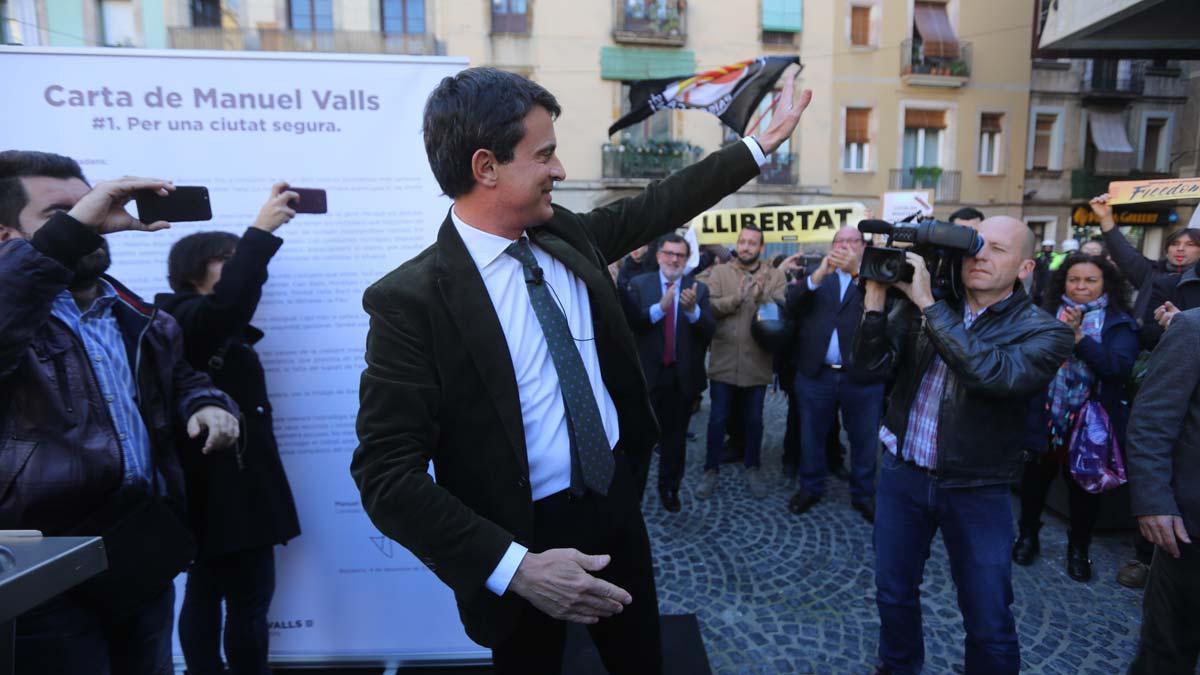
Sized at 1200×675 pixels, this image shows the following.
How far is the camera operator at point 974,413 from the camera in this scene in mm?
2078

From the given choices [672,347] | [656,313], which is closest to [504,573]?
[656,313]

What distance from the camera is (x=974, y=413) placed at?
2184 mm

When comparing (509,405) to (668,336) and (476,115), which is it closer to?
(476,115)

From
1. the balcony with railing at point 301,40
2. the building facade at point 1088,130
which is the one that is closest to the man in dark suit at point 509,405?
the balcony with railing at point 301,40

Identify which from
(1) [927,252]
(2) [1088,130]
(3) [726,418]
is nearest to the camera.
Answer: (1) [927,252]

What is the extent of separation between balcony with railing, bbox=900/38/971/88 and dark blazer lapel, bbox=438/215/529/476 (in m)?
19.2

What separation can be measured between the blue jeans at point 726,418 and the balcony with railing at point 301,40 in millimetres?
13521

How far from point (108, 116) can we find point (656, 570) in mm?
3344

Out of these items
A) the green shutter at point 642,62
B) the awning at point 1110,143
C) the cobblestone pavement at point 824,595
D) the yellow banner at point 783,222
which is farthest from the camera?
the awning at point 1110,143

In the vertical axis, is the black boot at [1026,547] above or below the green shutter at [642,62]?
below

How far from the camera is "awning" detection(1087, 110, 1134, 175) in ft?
59.5

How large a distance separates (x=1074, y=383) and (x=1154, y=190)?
46.4 inches

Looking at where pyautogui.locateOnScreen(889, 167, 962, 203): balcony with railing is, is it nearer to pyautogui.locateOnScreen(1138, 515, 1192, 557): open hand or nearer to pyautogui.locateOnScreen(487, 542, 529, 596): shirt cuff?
pyautogui.locateOnScreen(1138, 515, 1192, 557): open hand

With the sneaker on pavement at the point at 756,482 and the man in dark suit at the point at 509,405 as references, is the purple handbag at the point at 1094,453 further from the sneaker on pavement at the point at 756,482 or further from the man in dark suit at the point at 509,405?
the man in dark suit at the point at 509,405
